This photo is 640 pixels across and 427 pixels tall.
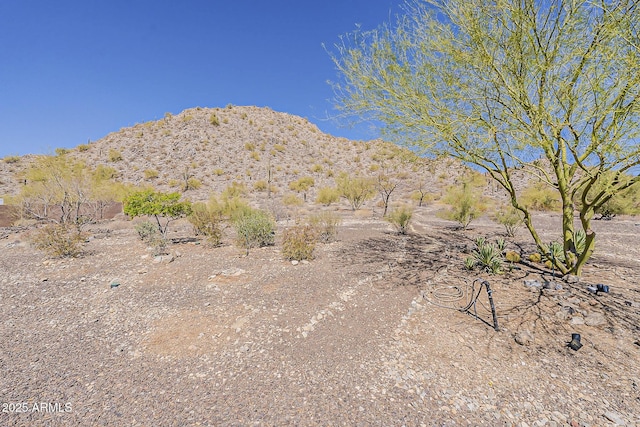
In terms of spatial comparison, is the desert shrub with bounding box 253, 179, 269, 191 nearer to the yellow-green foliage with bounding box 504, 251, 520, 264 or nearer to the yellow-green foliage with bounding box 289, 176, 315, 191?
the yellow-green foliage with bounding box 289, 176, 315, 191

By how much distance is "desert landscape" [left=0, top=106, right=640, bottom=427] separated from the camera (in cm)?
284

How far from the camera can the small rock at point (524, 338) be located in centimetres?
389

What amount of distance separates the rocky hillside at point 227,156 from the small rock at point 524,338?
80.6 feet

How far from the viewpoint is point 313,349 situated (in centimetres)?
387

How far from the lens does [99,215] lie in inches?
727

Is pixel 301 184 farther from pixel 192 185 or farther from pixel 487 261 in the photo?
pixel 487 261

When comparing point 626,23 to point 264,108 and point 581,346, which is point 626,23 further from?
point 264,108

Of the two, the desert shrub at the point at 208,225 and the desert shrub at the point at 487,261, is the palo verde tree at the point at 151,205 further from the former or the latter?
the desert shrub at the point at 487,261

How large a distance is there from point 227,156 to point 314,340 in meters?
38.0

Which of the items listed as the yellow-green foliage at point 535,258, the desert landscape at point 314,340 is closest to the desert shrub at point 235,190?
the desert landscape at point 314,340

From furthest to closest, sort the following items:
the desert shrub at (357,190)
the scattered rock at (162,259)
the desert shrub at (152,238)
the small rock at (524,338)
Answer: the desert shrub at (357,190) → the desert shrub at (152,238) → the scattered rock at (162,259) → the small rock at (524,338)

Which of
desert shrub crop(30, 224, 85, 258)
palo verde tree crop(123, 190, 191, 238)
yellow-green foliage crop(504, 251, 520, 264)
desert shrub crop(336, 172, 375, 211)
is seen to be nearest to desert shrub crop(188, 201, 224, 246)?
palo verde tree crop(123, 190, 191, 238)

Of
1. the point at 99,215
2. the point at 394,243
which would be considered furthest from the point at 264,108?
the point at 394,243

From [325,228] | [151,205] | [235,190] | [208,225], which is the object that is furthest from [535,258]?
[235,190]
